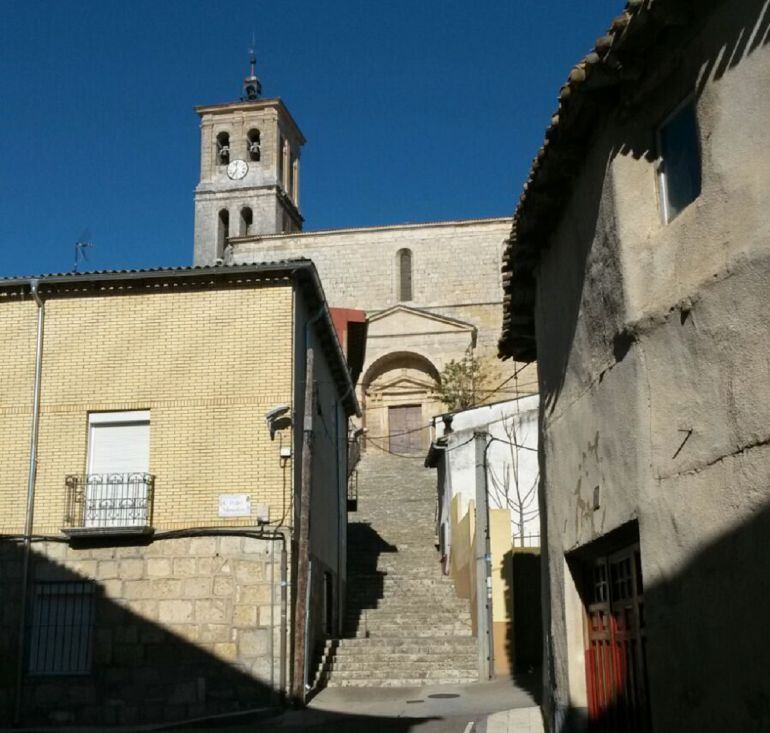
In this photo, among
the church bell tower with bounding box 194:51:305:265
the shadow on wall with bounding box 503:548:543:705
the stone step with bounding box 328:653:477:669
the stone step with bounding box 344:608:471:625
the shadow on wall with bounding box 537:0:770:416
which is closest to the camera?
the shadow on wall with bounding box 537:0:770:416

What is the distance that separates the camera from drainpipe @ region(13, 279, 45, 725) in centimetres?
1465

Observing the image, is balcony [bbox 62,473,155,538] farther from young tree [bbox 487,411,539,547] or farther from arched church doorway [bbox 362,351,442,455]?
arched church doorway [bbox 362,351,442,455]

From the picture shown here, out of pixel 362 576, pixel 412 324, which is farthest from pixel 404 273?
pixel 362 576

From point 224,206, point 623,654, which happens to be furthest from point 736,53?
point 224,206

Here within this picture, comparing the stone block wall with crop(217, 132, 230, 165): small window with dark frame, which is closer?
the stone block wall

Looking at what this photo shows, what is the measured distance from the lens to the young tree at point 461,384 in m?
42.3

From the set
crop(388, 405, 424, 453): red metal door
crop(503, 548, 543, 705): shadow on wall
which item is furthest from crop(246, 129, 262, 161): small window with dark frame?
crop(503, 548, 543, 705): shadow on wall

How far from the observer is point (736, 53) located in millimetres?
5934

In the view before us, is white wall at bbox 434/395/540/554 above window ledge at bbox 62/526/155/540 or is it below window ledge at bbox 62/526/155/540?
above

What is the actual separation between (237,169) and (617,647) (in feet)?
172

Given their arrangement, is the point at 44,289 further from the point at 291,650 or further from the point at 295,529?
the point at 291,650

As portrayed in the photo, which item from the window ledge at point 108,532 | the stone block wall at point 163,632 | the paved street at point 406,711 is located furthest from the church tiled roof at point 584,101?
the window ledge at point 108,532

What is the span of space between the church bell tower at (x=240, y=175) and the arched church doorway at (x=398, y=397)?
14301 mm

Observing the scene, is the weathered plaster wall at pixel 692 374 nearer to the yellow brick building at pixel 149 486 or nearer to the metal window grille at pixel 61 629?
the yellow brick building at pixel 149 486
